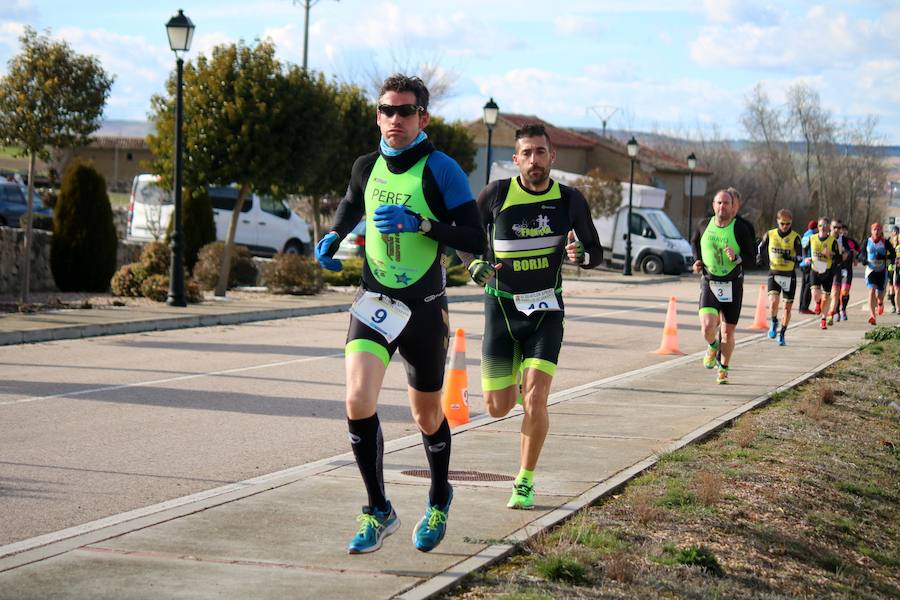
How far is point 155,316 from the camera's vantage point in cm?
Result: 1981

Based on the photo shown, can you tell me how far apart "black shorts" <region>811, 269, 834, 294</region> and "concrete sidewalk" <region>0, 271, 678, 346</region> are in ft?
27.8

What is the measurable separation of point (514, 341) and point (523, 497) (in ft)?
3.04

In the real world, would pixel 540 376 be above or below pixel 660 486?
above

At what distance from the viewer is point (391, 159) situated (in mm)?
6047

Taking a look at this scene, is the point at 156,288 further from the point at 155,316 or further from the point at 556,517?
the point at 556,517

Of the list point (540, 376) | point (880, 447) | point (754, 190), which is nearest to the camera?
point (540, 376)

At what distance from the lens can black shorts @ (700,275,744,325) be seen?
13.4m

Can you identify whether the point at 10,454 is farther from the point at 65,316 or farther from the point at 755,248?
the point at 65,316

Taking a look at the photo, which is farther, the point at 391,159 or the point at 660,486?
the point at 660,486

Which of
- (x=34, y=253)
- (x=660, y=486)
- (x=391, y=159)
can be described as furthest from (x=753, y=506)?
(x=34, y=253)

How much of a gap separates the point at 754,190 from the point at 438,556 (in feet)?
257

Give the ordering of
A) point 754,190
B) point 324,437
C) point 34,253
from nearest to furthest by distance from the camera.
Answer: point 324,437 → point 34,253 → point 754,190

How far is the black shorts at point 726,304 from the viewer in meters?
13.4

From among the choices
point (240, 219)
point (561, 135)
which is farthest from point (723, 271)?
point (561, 135)
